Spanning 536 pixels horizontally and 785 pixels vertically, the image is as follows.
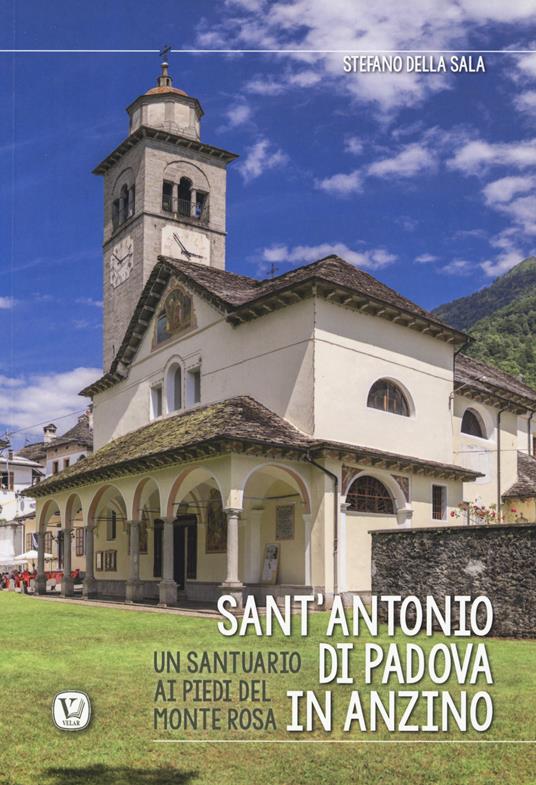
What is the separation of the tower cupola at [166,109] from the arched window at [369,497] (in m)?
28.8

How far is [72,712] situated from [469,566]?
10229 mm

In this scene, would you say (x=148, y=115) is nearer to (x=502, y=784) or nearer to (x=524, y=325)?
(x=524, y=325)

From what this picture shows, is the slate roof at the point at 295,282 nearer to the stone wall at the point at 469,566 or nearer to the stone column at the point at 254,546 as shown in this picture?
the stone column at the point at 254,546

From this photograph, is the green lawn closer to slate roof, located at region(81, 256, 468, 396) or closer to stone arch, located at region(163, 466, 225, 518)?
stone arch, located at region(163, 466, 225, 518)

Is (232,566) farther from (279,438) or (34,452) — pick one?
(34,452)

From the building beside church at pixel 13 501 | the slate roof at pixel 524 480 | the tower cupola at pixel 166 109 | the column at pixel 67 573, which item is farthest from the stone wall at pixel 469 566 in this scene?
the building beside church at pixel 13 501

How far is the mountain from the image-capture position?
46.9m

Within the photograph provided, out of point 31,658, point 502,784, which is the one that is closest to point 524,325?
point 31,658

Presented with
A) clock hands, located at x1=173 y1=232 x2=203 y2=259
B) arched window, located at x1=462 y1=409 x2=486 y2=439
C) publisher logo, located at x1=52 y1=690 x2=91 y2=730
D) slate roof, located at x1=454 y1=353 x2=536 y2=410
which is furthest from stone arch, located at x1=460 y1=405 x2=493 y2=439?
publisher logo, located at x1=52 y1=690 x2=91 y2=730

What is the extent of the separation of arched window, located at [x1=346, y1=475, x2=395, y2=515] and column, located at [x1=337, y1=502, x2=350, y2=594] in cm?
50

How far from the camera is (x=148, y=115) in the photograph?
4659cm

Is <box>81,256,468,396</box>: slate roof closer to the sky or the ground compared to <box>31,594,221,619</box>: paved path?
closer to the sky

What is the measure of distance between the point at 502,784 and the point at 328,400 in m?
17.1

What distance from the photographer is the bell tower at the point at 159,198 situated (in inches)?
1774
